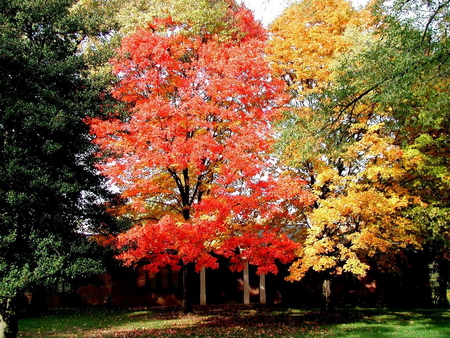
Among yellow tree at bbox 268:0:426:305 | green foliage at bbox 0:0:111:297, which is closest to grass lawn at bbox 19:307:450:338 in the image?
yellow tree at bbox 268:0:426:305

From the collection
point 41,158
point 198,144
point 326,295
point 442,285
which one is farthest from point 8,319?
point 442,285

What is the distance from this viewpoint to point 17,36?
12.4m

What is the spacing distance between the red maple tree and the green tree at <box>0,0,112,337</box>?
108 cm

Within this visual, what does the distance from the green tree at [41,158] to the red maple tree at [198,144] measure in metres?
1.08

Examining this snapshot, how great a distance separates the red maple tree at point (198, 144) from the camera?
13688 mm

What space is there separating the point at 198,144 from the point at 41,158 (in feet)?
16.9

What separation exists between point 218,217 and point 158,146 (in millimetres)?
3337

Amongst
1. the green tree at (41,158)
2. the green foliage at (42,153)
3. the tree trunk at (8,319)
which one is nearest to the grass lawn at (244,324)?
the tree trunk at (8,319)

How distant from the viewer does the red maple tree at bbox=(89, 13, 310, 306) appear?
1369 cm

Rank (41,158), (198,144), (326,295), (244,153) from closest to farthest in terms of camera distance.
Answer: (41,158)
(198,144)
(244,153)
(326,295)

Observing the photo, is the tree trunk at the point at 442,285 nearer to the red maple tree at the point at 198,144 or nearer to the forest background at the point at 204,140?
the forest background at the point at 204,140

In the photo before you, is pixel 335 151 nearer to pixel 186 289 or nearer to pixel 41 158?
pixel 41 158

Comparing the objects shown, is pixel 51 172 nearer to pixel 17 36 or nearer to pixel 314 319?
pixel 17 36

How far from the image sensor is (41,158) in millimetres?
11898
